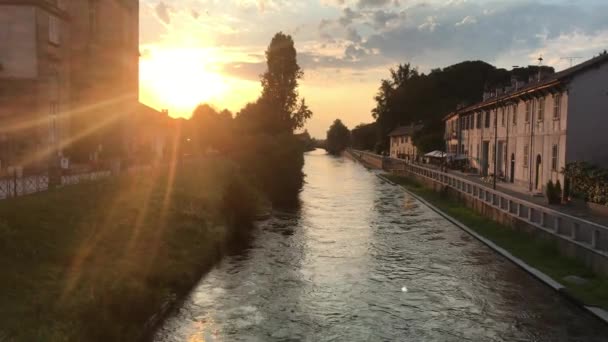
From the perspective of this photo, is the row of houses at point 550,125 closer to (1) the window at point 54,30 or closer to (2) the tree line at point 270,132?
(2) the tree line at point 270,132

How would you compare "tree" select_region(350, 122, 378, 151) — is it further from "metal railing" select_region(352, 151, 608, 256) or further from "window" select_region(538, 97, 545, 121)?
"metal railing" select_region(352, 151, 608, 256)

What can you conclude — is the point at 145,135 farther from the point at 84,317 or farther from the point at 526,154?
the point at 84,317

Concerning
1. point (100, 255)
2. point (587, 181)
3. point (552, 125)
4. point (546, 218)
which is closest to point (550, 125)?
point (552, 125)

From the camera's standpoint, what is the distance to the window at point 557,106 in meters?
32.9

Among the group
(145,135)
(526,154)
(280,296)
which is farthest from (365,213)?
(145,135)

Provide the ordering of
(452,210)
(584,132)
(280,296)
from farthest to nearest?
(452,210) → (584,132) → (280,296)

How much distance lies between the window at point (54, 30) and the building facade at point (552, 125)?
3051cm

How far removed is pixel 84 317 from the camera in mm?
11281

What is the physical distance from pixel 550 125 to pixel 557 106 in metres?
1.55

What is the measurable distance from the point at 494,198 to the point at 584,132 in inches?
312

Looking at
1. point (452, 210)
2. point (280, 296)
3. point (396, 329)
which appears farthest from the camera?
point (452, 210)

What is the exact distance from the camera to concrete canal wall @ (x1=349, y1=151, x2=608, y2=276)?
16484 millimetres

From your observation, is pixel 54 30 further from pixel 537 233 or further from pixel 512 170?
pixel 512 170

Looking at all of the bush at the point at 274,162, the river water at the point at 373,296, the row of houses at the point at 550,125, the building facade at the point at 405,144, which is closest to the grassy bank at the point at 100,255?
the river water at the point at 373,296
